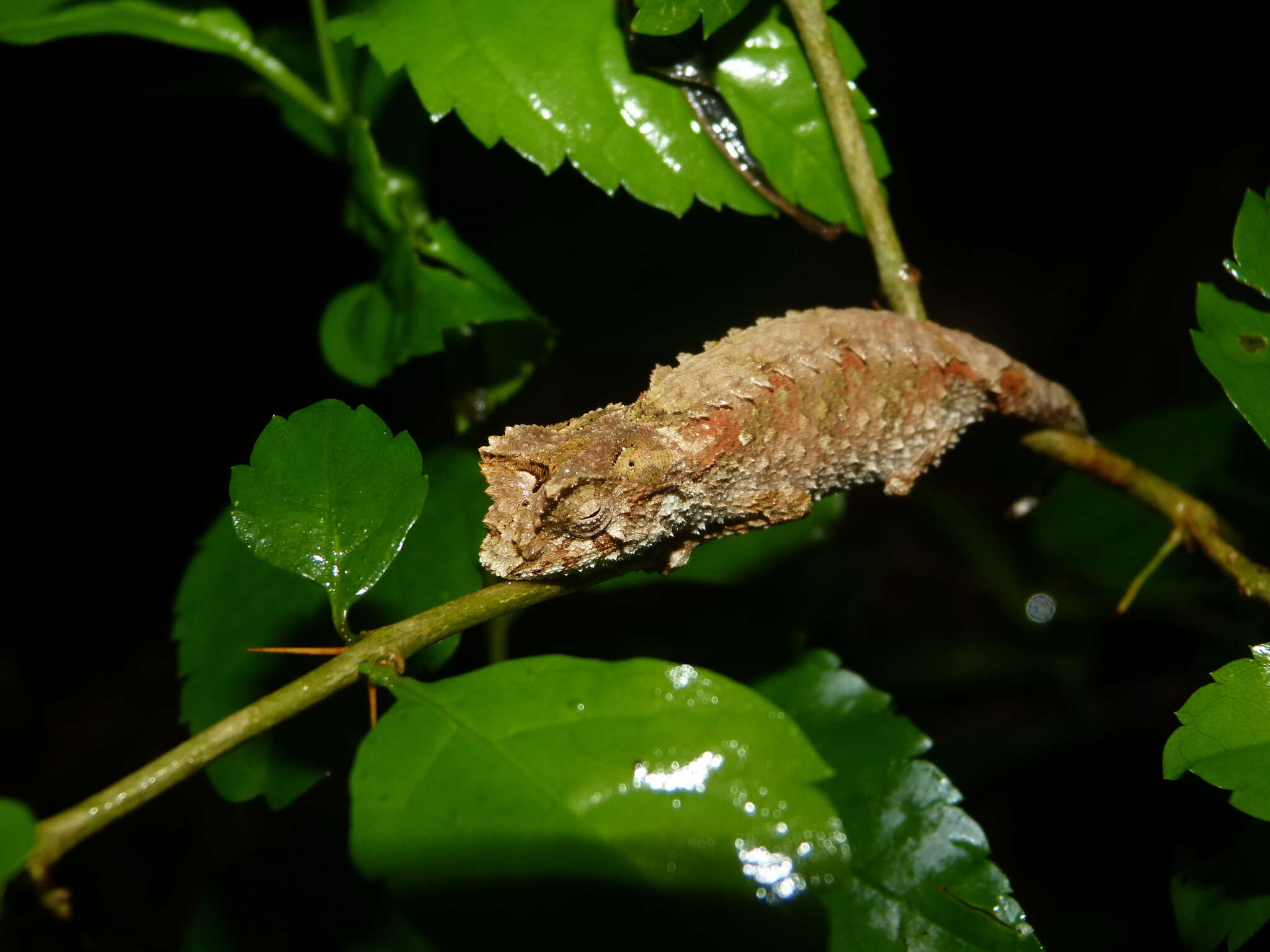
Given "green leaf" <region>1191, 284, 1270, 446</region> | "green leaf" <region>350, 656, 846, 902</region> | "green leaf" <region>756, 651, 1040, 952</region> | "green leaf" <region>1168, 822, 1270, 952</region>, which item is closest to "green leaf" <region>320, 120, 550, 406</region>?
"green leaf" <region>350, 656, 846, 902</region>

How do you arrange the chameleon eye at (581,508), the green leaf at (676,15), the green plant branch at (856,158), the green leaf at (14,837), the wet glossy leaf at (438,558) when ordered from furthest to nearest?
1. the wet glossy leaf at (438,558)
2. the green plant branch at (856,158)
3. the green leaf at (676,15)
4. the chameleon eye at (581,508)
5. the green leaf at (14,837)

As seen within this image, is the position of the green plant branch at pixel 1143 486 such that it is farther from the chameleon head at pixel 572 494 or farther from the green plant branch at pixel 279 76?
the green plant branch at pixel 279 76

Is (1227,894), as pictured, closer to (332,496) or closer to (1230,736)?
(1230,736)

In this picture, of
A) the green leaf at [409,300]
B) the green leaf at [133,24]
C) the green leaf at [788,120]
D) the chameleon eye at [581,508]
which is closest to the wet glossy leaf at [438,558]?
the green leaf at [409,300]

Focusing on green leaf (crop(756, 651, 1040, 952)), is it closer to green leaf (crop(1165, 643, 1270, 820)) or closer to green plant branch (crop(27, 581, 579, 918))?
green leaf (crop(1165, 643, 1270, 820))

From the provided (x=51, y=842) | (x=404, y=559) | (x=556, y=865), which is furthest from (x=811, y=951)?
(x=404, y=559)

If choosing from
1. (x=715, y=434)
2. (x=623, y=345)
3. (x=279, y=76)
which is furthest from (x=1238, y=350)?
(x=279, y=76)
